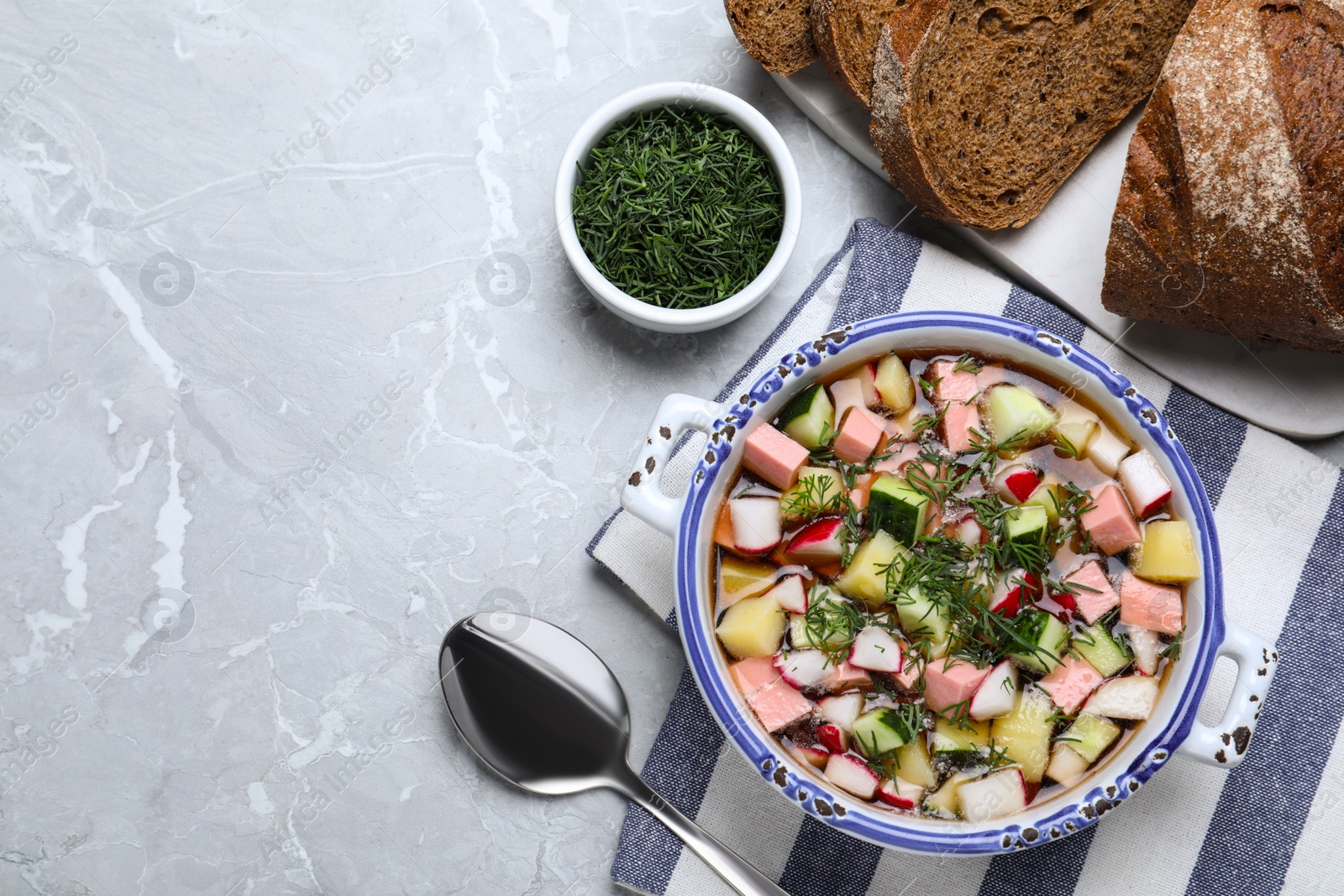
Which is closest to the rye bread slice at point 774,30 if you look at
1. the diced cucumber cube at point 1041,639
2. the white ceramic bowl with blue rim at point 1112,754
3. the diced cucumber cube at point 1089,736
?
the white ceramic bowl with blue rim at point 1112,754

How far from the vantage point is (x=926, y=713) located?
1.84 meters

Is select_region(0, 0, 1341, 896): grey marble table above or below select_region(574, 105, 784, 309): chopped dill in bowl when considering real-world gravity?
below

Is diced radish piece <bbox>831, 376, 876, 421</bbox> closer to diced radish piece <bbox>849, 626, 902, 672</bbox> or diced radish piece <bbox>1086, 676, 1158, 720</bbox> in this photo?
diced radish piece <bbox>849, 626, 902, 672</bbox>

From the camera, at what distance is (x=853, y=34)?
220 centimetres

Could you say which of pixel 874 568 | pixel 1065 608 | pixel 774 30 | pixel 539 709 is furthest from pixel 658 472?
pixel 774 30

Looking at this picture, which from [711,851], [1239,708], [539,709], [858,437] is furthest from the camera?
[539,709]

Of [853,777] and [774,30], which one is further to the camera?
[774,30]

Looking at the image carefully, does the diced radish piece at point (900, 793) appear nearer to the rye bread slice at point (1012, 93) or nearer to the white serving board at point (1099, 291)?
the white serving board at point (1099, 291)

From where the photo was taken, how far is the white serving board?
7.21 feet

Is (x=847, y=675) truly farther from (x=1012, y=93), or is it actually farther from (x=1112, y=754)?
(x=1012, y=93)

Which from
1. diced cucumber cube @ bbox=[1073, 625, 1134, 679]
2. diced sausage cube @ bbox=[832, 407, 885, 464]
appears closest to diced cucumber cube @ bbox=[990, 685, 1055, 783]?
diced cucumber cube @ bbox=[1073, 625, 1134, 679]

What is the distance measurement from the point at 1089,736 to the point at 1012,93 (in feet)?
4.73

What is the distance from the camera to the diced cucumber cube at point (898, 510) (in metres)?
1.81

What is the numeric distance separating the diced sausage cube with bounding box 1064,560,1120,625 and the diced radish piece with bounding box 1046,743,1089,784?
0.24 metres
